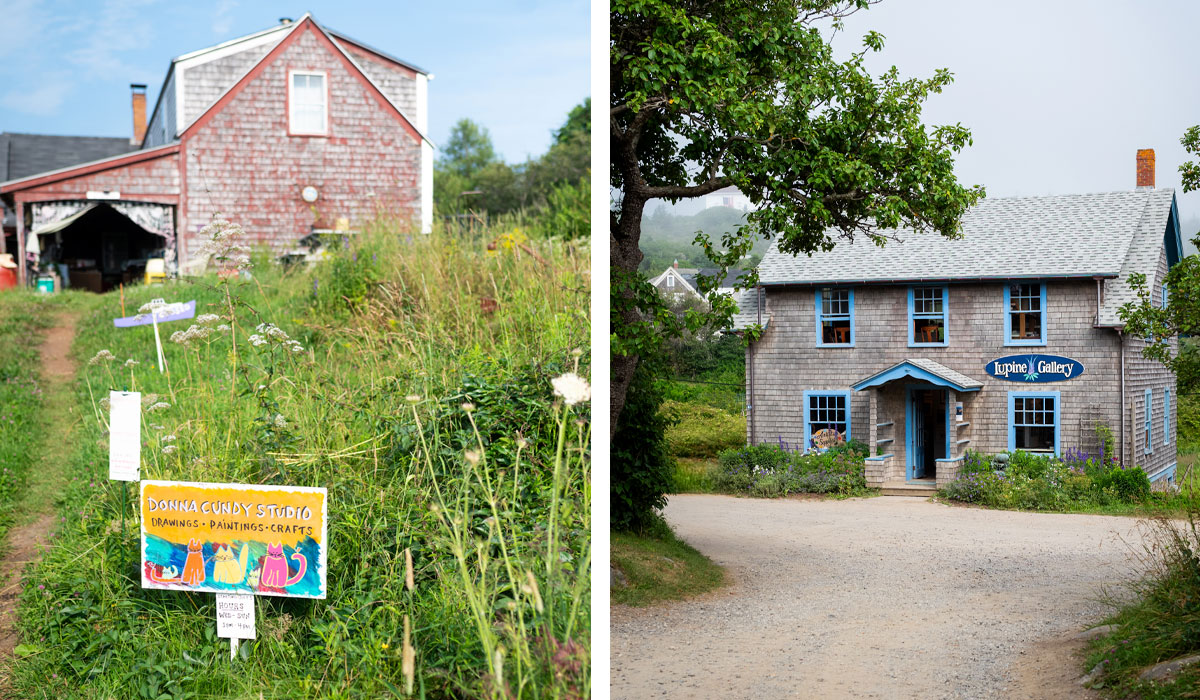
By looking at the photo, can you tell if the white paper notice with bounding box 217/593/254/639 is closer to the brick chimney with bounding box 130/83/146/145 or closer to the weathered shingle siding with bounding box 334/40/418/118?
the weathered shingle siding with bounding box 334/40/418/118

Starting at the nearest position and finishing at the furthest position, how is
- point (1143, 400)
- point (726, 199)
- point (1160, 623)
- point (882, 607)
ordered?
point (1160, 623), point (1143, 400), point (882, 607), point (726, 199)

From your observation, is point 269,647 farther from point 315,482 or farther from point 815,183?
point 815,183

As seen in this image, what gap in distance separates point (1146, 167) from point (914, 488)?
4.02 feet

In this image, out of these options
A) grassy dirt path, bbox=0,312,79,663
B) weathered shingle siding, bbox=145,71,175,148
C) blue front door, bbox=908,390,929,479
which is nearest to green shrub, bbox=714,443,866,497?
blue front door, bbox=908,390,929,479

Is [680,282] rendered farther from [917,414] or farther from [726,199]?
[917,414]

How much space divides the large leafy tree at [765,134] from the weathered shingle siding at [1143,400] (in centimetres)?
67

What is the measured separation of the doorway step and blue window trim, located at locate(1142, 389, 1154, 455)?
0.62m

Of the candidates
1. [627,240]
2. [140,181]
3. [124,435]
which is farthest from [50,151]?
[627,240]

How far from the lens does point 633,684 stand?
2.87 metres

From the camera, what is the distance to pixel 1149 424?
2.72 m

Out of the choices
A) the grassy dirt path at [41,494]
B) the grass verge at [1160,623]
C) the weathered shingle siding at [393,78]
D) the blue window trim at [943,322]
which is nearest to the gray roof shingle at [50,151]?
the weathered shingle siding at [393,78]

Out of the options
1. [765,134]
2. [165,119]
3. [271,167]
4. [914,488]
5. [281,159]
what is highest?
[165,119]

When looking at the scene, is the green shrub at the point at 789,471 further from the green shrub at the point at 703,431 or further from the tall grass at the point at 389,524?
the tall grass at the point at 389,524

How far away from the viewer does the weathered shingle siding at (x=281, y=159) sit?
434 inches
